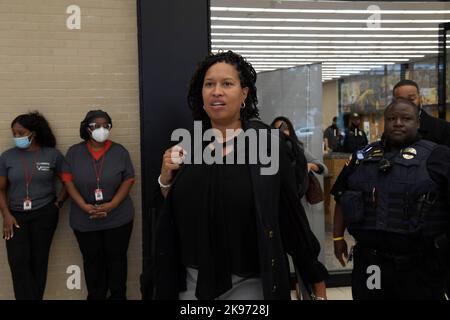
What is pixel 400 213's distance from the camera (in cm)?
237

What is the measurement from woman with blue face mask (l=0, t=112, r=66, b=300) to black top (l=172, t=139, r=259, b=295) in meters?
2.34

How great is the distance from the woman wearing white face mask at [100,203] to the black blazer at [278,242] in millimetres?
1940

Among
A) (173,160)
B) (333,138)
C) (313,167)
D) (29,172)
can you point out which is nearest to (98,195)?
(29,172)

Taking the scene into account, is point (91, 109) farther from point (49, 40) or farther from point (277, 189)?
point (277, 189)

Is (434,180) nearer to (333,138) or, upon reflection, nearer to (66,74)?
Answer: (66,74)

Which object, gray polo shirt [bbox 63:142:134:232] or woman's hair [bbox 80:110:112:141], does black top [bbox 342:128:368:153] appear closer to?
gray polo shirt [bbox 63:142:134:232]

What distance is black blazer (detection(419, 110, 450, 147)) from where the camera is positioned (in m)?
3.10

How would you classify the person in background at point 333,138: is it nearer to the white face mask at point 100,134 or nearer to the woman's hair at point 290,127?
the woman's hair at point 290,127

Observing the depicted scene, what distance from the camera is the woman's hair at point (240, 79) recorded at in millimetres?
1624

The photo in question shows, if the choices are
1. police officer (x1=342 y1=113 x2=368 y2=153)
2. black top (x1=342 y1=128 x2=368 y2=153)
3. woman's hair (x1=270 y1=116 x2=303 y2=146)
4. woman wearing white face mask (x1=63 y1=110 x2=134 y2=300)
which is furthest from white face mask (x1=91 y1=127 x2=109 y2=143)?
police officer (x1=342 y1=113 x2=368 y2=153)
